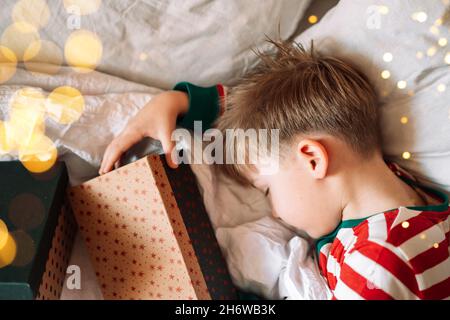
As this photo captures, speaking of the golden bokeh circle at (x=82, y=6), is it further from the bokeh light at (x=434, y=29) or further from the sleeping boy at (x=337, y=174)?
the bokeh light at (x=434, y=29)

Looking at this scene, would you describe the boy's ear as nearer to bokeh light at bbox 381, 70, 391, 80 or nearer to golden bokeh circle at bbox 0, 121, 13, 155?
bokeh light at bbox 381, 70, 391, 80

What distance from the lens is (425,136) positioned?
822 mm

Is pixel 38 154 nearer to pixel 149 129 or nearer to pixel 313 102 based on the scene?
pixel 149 129

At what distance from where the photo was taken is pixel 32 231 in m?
0.73

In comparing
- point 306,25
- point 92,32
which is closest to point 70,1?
point 92,32

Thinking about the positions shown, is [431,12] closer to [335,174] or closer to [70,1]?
[335,174]

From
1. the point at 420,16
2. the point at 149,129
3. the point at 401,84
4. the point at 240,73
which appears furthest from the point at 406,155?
the point at 149,129

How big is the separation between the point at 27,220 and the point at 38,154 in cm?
13

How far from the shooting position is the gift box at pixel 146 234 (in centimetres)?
76

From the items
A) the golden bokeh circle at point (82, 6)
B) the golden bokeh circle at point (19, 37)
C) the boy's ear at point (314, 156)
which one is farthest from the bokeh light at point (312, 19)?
the golden bokeh circle at point (19, 37)

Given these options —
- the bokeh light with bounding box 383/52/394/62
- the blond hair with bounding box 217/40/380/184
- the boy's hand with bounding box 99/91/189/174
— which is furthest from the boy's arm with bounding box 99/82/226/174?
the bokeh light with bounding box 383/52/394/62

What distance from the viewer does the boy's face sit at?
0.81 meters

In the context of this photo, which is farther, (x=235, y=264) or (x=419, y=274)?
(x=235, y=264)

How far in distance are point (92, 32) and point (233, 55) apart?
0.27 metres
